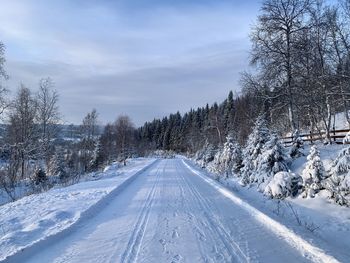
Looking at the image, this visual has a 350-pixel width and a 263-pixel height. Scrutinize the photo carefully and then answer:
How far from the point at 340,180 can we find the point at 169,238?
20.0 ft

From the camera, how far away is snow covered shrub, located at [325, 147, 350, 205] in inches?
417

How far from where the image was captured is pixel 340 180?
11117 mm

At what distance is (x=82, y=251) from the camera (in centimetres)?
702

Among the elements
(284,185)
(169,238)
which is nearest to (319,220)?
(284,185)

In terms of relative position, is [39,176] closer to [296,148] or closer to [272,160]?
[272,160]

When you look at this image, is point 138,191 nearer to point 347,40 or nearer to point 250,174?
point 250,174

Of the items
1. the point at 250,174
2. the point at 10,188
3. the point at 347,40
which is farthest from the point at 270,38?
the point at 10,188

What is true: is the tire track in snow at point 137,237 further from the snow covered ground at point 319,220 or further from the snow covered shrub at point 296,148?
the snow covered shrub at point 296,148

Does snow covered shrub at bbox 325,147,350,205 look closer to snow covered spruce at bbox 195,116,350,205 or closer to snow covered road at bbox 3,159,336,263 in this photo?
snow covered spruce at bbox 195,116,350,205

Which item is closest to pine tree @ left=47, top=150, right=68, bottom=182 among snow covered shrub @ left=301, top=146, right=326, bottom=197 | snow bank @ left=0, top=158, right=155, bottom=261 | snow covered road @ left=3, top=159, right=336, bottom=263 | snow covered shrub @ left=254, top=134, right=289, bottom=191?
snow bank @ left=0, top=158, right=155, bottom=261

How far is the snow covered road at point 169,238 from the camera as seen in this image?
6688 mm

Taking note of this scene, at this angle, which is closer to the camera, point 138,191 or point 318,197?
point 318,197

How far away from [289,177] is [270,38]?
14.5m

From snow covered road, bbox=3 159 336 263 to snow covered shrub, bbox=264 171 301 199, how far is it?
221 centimetres
